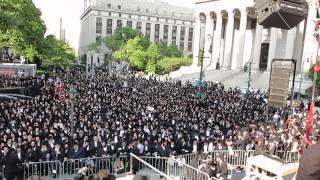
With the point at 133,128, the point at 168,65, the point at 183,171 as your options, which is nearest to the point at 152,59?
the point at 168,65

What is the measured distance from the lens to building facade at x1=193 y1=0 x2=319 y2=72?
44.5m

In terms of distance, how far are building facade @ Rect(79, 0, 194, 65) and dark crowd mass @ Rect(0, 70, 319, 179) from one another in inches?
3544

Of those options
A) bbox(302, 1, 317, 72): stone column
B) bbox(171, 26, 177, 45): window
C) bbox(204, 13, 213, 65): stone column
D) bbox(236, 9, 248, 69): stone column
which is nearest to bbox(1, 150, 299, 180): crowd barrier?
bbox(302, 1, 317, 72): stone column

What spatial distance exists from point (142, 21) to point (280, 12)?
354 ft

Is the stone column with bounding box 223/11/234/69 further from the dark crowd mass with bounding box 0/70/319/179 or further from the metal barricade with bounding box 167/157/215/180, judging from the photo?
the metal barricade with bounding box 167/157/215/180

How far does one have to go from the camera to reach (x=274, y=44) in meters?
44.9

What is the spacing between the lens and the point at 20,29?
3369 cm

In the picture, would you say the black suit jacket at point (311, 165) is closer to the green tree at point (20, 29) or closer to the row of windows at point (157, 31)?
the green tree at point (20, 29)

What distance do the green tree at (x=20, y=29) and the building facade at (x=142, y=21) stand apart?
251 ft

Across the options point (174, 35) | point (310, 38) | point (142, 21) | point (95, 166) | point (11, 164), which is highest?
point (142, 21)

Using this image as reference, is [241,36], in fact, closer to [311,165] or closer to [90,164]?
[90,164]

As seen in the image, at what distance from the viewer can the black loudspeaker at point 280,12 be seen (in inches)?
334

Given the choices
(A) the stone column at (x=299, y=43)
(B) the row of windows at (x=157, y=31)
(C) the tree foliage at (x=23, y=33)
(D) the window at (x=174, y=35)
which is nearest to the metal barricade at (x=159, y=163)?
(C) the tree foliage at (x=23, y=33)

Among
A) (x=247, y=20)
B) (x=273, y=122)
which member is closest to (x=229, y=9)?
(x=247, y=20)
